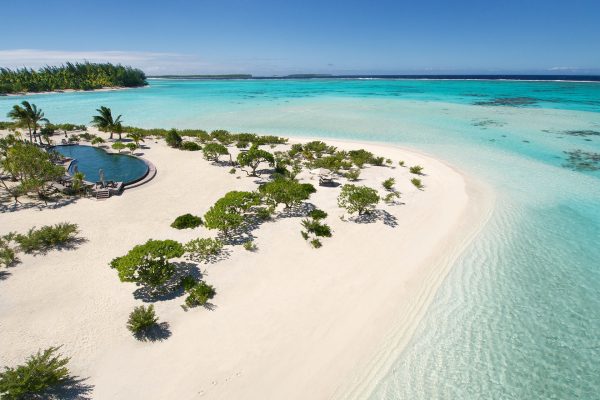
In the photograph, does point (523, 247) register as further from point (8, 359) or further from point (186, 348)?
point (8, 359)

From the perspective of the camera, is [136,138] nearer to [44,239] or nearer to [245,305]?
[44,239]

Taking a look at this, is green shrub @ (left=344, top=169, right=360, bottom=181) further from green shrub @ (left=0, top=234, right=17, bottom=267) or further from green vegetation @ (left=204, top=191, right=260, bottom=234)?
green shrub @ (left=0, top=234, right=17, bottom=267)

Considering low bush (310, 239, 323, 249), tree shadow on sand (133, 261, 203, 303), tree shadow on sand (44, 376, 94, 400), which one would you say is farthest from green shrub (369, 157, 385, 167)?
tree shadow on sand (44, 376, 94, 400)

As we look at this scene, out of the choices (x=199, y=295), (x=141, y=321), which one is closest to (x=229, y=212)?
(x=199, y=295)

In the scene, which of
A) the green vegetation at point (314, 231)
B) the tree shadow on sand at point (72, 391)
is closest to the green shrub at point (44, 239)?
the tree shadow on sand at point (72, 391)

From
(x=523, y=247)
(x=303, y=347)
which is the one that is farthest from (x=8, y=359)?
(x=523, y=247)

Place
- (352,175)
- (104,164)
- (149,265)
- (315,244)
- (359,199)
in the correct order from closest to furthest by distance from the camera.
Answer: (149,265) < (315,244) < (359,199) < (352,175) < (104,164)
